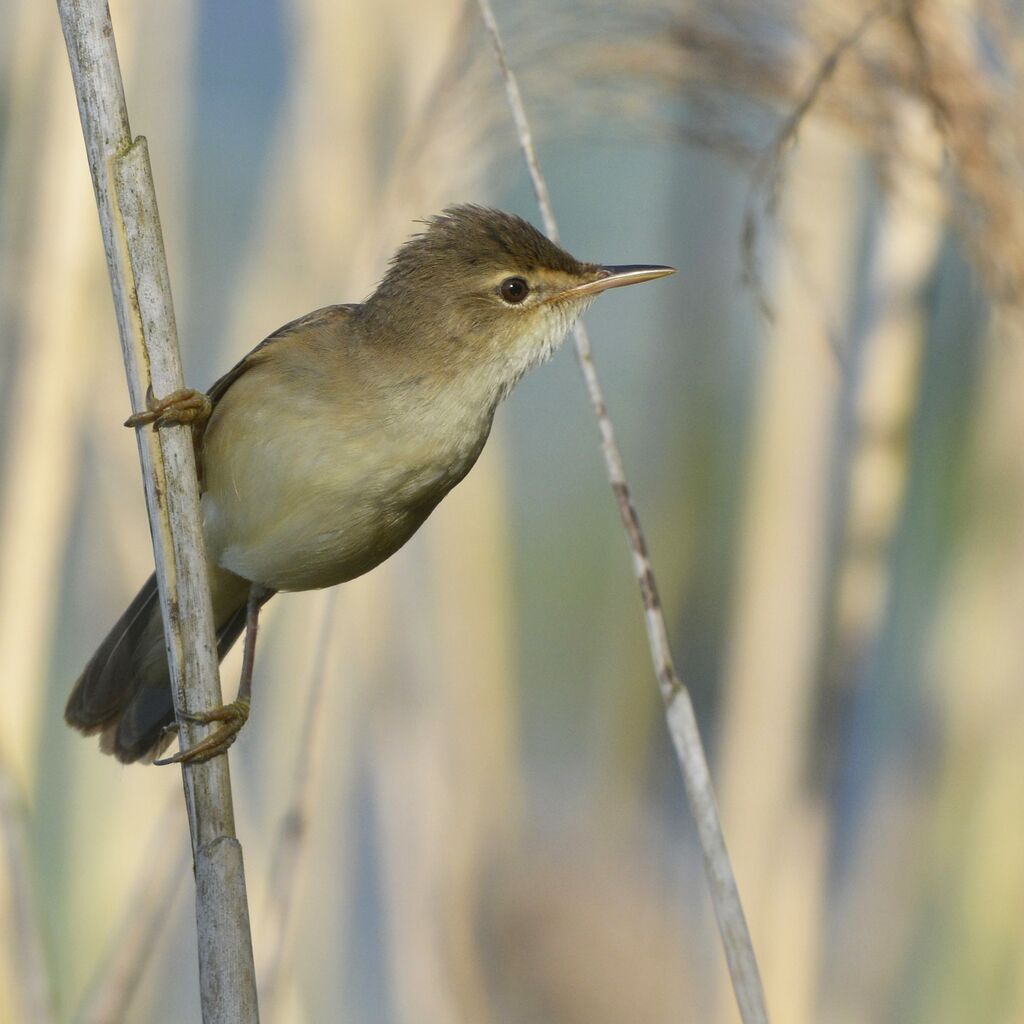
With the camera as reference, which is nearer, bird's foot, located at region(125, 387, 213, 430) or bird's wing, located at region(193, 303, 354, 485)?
bird's foot, located at region(125, 387, 213, 430)

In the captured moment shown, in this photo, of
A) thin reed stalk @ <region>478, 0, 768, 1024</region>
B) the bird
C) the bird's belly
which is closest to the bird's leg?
the bird

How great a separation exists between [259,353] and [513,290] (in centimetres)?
45

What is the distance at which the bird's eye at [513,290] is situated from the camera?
2174 millimetres

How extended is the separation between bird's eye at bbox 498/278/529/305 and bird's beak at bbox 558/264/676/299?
0.06m

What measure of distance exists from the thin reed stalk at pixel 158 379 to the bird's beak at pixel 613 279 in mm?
743

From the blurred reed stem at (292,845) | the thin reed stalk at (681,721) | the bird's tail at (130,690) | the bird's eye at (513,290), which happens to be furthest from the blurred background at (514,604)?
the thin reed stalk at (681,721)

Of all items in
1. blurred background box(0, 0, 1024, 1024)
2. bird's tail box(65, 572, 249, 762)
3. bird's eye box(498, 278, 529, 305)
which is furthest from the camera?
blurred background box(0, 0, 1024, 1024)

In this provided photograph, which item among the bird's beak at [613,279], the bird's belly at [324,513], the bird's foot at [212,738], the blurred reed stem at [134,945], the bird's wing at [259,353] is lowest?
the blurred reed stem at [134,945]

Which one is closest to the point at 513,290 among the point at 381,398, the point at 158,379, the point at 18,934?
the point at 381,398

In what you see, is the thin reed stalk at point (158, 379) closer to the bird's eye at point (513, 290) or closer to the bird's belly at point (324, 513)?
the bird's belly at point (324, 513)

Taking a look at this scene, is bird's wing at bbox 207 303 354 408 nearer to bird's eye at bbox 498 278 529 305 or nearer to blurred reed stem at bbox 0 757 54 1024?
bird's eye at bbox 498 278 529 305

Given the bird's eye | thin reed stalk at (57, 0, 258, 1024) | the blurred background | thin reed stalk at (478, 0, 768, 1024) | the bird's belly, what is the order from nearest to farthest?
thin reed stalk at (478, 0, 768, 1024) → thin reed stalk at (57, 0, 258, 1024) → the bird's belly → the bird's eye → the blurred background

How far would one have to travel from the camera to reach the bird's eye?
217 centimetres

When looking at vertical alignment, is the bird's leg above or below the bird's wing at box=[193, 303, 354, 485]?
below
